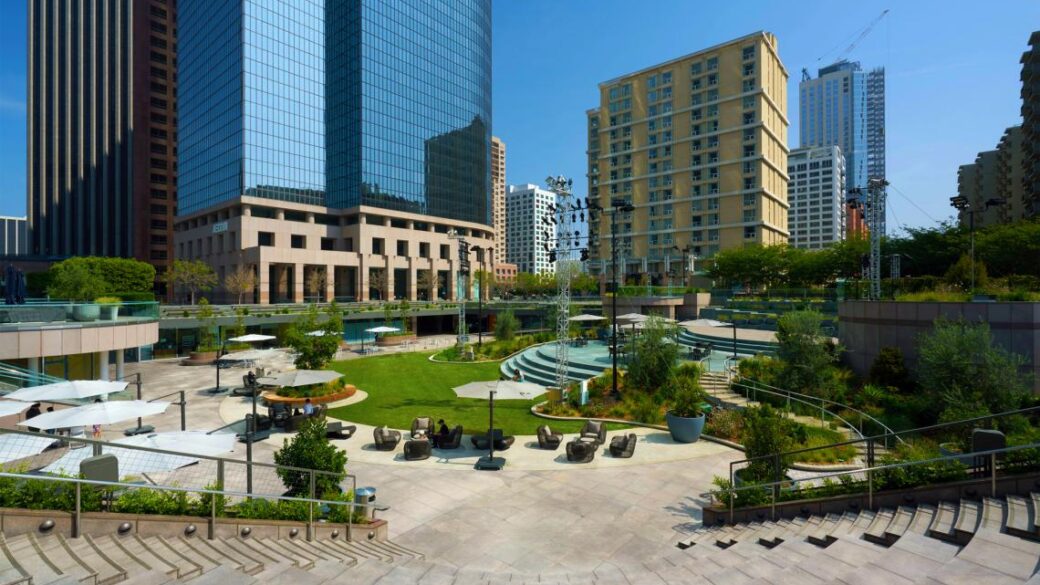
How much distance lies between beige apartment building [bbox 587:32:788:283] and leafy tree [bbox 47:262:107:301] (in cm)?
6014

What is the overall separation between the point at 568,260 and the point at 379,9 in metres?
81.2

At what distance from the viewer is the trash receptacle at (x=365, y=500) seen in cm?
1038

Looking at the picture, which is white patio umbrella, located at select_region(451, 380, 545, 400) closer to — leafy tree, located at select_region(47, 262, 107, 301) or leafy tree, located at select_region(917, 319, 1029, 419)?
leafy tree, located at select_region(917, 319, 1029, 419)

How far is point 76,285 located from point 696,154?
271 ft

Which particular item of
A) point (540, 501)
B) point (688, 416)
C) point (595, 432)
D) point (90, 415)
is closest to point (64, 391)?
point (90, 415)

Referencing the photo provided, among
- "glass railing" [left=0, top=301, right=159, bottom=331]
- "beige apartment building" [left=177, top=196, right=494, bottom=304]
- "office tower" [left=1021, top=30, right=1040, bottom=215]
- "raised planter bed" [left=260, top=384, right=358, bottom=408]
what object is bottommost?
"raised planter bed" [left=260, top=384, right=358, bottom=408]

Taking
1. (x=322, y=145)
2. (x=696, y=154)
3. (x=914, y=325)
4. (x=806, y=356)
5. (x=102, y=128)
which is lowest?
(x=806, y=356)

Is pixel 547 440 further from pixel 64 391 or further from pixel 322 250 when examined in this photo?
pixel 322 250

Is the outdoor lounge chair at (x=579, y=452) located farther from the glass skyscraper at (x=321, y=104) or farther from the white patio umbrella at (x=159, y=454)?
the glass skyscraper at (x=321, y=104)

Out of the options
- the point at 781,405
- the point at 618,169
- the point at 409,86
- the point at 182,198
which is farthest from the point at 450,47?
the point at 781,405

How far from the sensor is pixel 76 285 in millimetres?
52031

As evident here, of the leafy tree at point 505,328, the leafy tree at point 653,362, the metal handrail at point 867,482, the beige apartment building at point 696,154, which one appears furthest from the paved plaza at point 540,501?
the beige apartment building at point 696,154

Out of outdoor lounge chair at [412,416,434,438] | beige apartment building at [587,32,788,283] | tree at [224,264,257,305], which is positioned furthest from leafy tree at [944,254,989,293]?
tree at [224,264,257,305]

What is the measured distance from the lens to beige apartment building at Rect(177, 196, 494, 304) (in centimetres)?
7250
